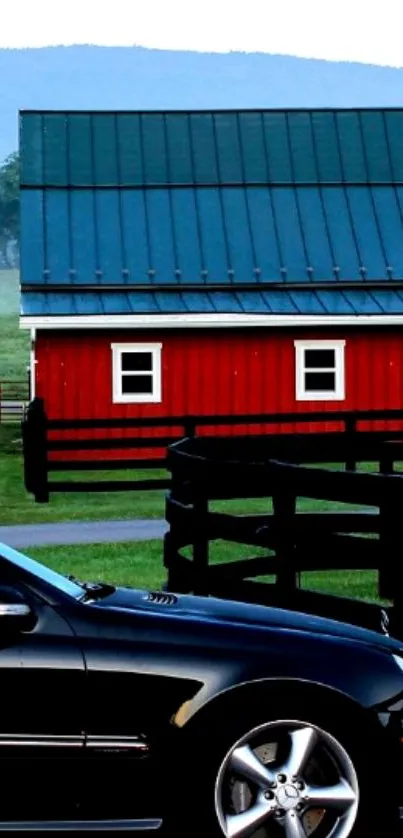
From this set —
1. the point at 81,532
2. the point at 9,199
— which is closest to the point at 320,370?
the point at 81,532

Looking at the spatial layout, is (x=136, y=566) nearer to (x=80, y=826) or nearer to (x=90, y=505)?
(x=90, y=505)

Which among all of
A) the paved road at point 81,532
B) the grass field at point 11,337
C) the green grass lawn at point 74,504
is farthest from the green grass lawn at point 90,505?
the grass field at point 11,337

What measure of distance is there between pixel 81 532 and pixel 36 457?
5401 millimetres

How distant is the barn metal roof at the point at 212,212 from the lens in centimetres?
3919

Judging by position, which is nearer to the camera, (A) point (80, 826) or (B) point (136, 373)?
(A) point (80, 826)

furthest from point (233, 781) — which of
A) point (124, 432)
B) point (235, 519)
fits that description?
point (124, 432)

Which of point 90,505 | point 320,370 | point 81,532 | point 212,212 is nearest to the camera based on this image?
point 81,532

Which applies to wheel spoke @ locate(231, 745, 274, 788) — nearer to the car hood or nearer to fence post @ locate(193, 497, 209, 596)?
the car hood

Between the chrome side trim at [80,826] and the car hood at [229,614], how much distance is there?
2.53 feet

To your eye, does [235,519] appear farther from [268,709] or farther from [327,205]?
[327,205]

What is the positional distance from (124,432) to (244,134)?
346 inches

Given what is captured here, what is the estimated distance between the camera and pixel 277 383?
3859 cm

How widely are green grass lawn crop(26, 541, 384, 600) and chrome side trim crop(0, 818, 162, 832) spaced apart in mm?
9183

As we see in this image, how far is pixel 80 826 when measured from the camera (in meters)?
7.25
